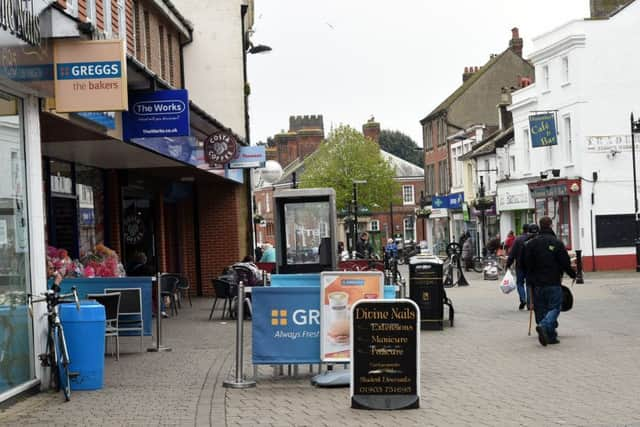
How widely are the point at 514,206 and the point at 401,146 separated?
64201 mm

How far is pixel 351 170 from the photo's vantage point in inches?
3263

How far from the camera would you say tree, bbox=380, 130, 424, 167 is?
384ft

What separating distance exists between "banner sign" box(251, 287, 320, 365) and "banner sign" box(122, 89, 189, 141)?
479cm

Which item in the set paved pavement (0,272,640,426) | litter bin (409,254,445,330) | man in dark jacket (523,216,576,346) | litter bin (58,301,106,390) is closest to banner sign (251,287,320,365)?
paved pavement (0,272,640,426)

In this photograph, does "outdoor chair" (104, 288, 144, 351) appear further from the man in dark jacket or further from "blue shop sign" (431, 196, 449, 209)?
"blue shop sign" (431, 196, 449, 209)

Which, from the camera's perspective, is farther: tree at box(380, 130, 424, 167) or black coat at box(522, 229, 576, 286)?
tree at box(380, 130, 424, 167)

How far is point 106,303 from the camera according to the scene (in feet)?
46.9

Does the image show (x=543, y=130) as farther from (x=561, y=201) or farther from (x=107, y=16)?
(x=107, y=16)

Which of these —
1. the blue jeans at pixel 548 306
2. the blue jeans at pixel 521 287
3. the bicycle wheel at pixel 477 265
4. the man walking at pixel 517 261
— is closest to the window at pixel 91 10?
the blue jeans at pixel 548 306

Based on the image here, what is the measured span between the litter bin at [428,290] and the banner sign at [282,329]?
23.7ft

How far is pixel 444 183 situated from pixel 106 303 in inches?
2452

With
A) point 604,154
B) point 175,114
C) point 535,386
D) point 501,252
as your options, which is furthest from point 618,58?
point 535,386

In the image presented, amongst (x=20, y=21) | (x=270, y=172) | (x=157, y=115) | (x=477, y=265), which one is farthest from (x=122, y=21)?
(x=477, y=265)

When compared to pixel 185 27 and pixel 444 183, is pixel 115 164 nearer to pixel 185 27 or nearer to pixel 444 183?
pixel 185 27
